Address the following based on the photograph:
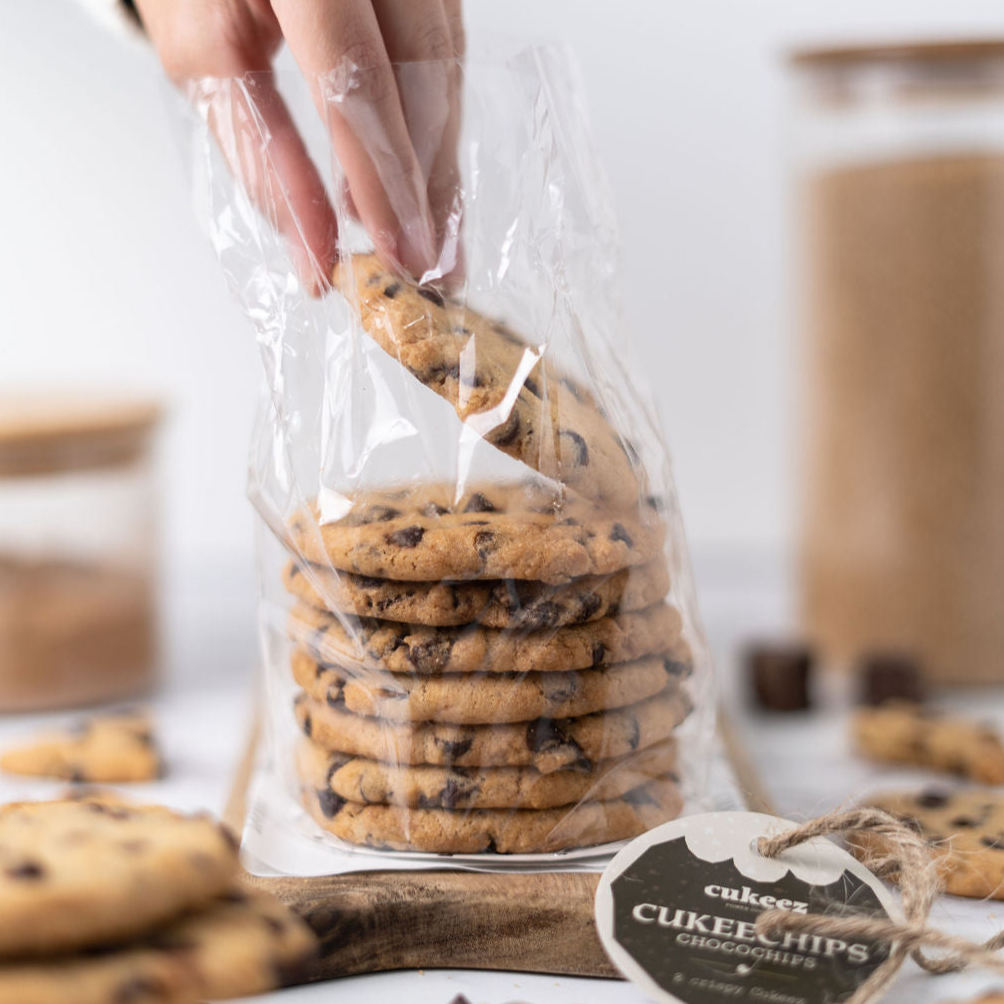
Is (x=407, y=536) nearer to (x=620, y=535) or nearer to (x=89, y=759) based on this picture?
(x=620, y=535)

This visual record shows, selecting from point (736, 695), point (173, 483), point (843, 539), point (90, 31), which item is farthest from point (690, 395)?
point (90, 31)

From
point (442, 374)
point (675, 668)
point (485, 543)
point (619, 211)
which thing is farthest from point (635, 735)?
point (619, 211)

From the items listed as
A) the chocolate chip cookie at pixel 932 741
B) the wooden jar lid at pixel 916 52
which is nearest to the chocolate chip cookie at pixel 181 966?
the chocolate chip cookie at pixel 932 741

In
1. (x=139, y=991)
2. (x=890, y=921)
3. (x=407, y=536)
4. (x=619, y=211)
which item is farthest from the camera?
(x=619, y=211)

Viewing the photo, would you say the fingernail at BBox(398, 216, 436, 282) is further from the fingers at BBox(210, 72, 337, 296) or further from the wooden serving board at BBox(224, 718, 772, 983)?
the wooden serving board at BBox(224, 718, 772, 983)

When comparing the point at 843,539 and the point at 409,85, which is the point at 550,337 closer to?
the point at 409,85
